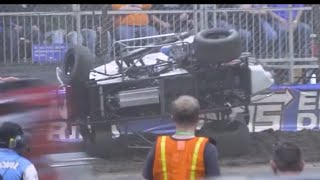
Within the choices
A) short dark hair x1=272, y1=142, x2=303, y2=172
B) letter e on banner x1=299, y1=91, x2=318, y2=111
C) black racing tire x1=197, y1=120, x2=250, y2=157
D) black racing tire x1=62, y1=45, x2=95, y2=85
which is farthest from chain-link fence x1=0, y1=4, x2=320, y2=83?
short dark hair x1=272, y1=142, x2=303, y2=172

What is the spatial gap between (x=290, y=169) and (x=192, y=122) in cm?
90

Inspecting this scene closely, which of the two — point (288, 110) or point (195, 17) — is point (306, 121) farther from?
point (195, 17)

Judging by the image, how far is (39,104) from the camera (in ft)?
18.2

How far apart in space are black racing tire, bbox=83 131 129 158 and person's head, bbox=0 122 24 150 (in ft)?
19.2

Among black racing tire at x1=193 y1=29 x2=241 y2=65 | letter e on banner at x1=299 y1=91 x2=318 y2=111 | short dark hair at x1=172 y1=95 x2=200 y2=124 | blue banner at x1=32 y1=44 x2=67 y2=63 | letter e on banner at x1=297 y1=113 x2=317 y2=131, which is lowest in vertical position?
letter e on banner at x1=297 y1=113 x2=317 y2=131

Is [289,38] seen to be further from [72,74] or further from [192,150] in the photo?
[192,150]

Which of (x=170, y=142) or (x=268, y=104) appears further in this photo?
(x=268, y=104)

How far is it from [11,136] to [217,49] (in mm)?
5871

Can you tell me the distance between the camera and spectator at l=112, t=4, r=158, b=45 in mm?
12547

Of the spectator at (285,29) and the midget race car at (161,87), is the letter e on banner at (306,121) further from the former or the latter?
the midget race car at (161,87)

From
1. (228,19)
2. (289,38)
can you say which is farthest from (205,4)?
(289,38)

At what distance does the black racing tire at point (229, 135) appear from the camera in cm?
1120

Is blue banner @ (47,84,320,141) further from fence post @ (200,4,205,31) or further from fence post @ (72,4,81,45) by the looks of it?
fence post @ (72,4,81,45)

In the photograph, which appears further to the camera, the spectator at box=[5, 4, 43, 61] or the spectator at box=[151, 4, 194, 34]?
the spectator at box=[151, 4, 194, 34]
